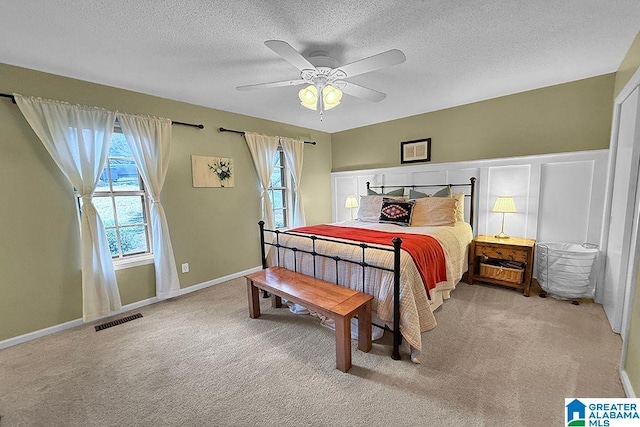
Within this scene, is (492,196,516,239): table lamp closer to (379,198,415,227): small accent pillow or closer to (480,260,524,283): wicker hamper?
(480,260,524,283): wicker hamper

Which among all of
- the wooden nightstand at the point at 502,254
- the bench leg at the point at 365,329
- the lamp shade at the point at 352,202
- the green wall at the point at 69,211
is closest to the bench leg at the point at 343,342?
the bench leg at the point at 365,329

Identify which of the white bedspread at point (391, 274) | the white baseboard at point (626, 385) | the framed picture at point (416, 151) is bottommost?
the white baseboard at point (626, 385)

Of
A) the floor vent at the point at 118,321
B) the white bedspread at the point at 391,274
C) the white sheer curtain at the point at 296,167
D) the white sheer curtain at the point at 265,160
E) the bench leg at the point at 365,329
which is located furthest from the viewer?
the white sheer curtain at the point at 296,167

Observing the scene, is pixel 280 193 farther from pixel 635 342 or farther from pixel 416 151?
pixel 635 342

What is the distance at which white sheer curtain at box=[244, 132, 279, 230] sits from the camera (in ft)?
12.9

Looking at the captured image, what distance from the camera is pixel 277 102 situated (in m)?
3.35

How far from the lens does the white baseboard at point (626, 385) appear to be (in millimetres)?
1483

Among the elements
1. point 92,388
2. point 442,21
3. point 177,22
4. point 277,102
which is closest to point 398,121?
point 277,102

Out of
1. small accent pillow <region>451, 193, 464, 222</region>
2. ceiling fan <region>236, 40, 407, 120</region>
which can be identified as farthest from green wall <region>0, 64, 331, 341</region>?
small accent pillow <region>451, 193, 464, 222</region>

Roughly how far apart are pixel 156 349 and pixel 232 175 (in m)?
2.33

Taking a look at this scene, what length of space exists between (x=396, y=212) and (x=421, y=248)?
1.26m

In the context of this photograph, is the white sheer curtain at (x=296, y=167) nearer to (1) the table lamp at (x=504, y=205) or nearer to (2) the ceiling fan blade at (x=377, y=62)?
(2) the ceiling fan blade at (x=377, y=62)

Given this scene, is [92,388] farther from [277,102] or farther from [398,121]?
[398,121]

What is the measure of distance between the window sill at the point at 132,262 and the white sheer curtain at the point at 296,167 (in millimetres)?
2235
